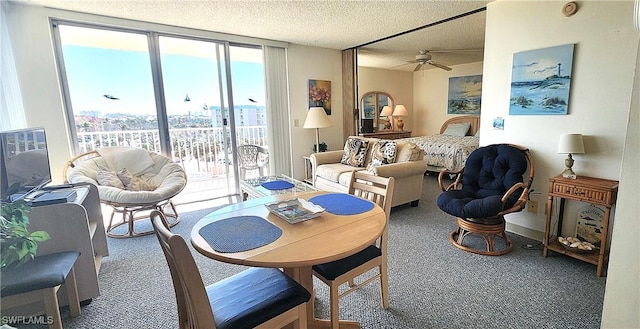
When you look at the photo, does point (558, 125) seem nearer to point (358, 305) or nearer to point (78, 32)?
point (358, 305)

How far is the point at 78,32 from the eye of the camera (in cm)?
335

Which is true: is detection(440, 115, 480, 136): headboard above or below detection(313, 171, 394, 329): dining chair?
above

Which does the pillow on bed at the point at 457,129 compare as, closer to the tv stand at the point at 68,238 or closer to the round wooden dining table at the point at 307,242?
the round wooden dining table at the point at 307,242

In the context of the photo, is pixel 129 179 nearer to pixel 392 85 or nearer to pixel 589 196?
pixel 589 196

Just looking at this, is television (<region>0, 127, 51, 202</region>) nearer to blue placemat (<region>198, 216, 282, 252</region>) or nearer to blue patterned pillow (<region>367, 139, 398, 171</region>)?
blue placemat (<region>198, 216, 282, 252</region>)

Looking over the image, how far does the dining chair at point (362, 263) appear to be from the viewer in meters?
1.49

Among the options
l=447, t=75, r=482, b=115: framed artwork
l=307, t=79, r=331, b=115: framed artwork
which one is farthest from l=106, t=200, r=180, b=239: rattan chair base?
l=447, t=75, r=482, b=115: framed artwork

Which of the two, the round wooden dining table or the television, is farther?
the television

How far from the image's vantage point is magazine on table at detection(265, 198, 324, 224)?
1503mm

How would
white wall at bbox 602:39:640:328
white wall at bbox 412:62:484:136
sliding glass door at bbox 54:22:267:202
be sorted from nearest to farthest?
white wall at bbox 602:39:640:328 → sliding glass door at bbox 54:22:267:202 → white wall at bbox 412:62:484:136

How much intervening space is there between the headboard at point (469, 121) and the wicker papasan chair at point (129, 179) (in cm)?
595

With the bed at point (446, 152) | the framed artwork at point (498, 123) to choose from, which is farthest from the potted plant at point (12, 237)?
the bed at point (446, 152)

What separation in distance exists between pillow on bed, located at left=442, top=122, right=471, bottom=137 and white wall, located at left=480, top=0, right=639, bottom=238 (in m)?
3.47

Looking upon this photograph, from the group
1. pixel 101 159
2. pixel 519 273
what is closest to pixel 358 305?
pixel 519 273
